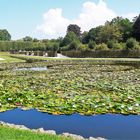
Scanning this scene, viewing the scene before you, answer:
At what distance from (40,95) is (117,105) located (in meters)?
3.06

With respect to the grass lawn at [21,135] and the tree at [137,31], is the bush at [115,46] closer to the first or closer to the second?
the tree at [137,31]

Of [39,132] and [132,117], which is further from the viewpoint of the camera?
[132,117]

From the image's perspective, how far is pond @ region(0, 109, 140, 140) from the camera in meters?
9.20

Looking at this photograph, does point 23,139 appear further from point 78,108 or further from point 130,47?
point 130,47

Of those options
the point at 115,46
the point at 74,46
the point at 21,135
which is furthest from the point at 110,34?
the point at 21,135

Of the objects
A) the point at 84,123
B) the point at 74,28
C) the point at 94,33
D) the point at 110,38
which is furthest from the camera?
the point at 74,28

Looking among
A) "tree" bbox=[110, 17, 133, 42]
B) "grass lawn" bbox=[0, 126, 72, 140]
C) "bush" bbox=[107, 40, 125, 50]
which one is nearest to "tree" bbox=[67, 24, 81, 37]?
"tree" bbox=[110, 17, 133, 42]

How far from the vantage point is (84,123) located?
10.1 meters

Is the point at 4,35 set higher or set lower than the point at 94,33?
lower

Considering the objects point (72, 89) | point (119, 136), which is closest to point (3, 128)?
point (119, 136)

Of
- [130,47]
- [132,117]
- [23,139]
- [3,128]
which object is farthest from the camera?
[130,47]

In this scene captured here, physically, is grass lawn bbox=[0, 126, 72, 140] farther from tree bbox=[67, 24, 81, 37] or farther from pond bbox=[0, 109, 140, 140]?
tree bbox=[67, 24, 81, 37]

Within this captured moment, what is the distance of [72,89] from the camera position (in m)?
14.8

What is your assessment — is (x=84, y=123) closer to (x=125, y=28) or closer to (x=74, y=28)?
(x=125, y=28)
